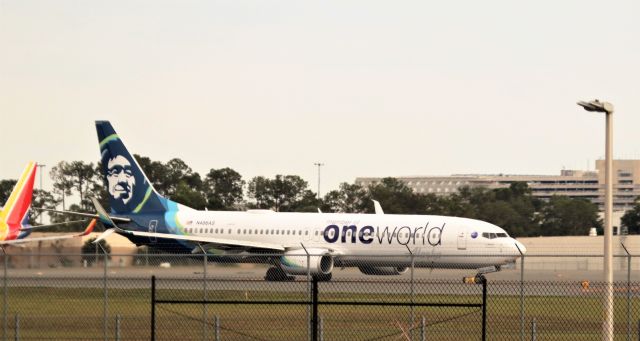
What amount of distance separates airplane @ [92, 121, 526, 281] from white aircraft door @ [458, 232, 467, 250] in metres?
0.04

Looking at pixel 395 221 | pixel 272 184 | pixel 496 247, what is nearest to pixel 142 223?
pixel 395 221

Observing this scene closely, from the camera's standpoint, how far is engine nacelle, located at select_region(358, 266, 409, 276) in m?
49.4

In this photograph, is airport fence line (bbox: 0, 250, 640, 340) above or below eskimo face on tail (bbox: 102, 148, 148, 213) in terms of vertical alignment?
below

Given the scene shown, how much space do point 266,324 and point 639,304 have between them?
14.3 metres

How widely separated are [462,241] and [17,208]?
22958mm

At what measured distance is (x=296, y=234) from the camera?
52.1m

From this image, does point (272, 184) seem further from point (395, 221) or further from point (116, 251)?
point (395, 221)

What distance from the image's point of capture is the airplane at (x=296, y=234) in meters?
47.2

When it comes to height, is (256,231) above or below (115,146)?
below

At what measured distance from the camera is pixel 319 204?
102438 millimetres

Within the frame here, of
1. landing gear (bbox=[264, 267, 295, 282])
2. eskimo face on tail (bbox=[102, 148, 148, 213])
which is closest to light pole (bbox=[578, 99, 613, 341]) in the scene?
landing gear (bbox=[264, 267, 295, 282])

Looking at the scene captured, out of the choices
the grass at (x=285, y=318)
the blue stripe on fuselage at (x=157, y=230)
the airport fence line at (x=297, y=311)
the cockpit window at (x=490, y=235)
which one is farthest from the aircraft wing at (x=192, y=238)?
the grass at (x=285, y=318)

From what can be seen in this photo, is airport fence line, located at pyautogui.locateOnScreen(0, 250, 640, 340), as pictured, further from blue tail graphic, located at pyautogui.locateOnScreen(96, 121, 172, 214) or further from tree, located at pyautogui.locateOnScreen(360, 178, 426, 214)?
tree, located at pyautogui.locateOnScreen(360, 178, 426, 214)

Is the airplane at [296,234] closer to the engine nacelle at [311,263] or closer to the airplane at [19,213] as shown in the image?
the engine nacelle at [311,263]
